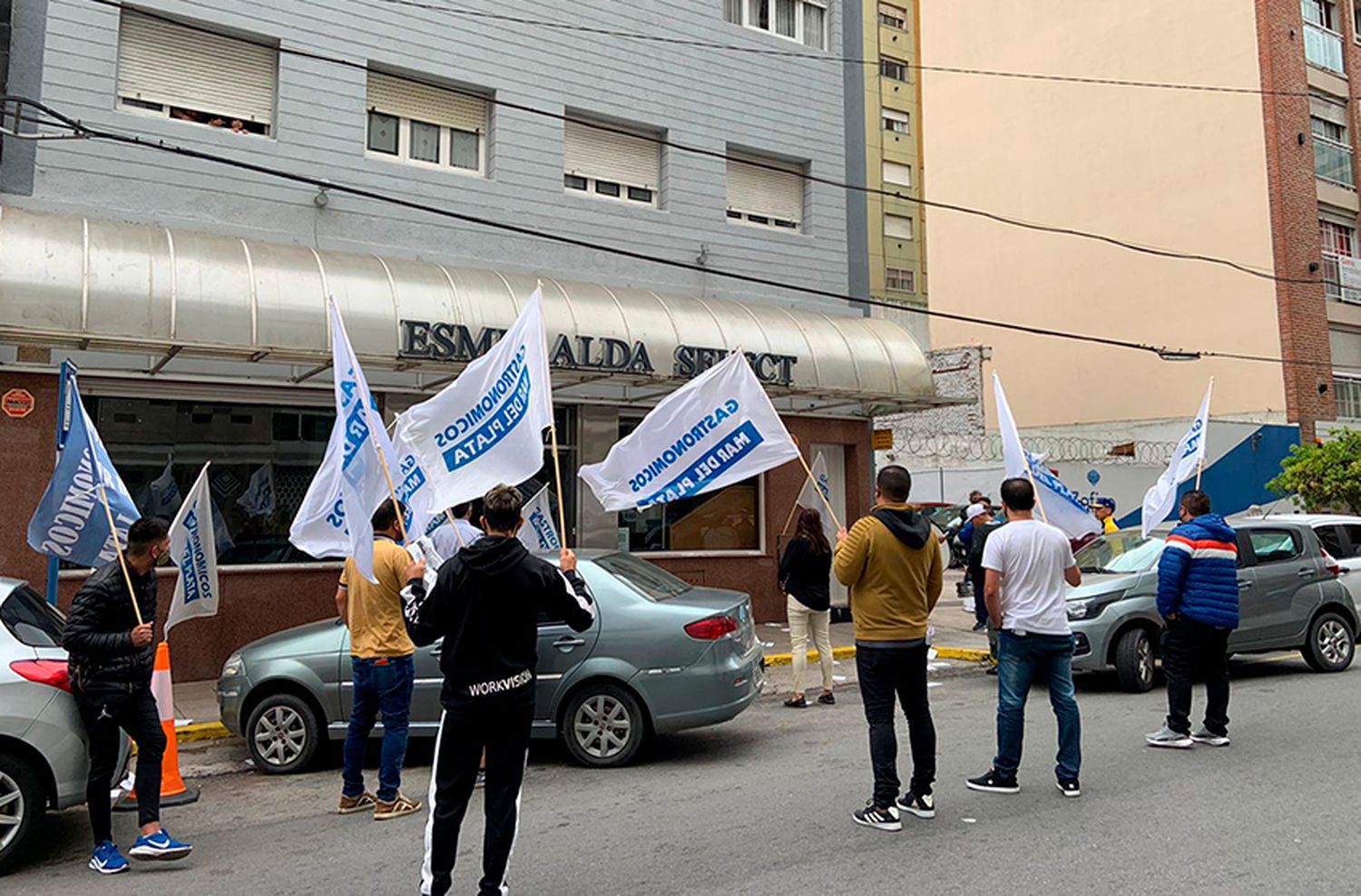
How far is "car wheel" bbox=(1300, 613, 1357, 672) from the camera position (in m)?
10.5

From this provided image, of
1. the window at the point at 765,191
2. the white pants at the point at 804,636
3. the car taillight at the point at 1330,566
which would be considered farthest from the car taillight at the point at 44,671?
the window at the point at 765,191

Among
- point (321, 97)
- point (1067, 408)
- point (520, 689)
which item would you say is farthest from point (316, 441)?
point (1067, 408)

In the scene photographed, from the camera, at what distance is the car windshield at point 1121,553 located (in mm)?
10164

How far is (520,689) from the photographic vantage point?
4.27 metres

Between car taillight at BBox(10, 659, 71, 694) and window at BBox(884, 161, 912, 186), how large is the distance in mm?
26860

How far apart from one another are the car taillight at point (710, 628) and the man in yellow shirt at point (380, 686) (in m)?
2.00

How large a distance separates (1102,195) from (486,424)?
96.8 feet

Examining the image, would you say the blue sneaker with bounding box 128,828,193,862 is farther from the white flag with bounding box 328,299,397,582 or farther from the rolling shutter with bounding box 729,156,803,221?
the rolling shutter with bounding box 729,156,803,221

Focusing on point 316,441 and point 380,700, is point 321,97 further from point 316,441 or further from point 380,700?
point 380,700

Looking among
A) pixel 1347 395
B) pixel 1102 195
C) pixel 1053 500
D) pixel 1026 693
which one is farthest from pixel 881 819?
pixel 1102 195

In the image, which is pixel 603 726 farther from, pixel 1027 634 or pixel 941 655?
pixel 941 655

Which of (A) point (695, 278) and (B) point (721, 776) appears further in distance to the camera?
(A) point (695, 278)

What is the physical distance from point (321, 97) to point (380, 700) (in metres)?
8.63

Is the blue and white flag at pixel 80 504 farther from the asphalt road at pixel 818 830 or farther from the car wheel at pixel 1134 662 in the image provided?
the car wheel at pixel 1134 662
